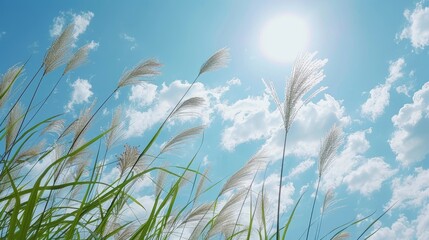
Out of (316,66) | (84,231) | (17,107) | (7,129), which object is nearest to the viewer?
(84,231)

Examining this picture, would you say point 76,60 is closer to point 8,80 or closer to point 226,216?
point 8,80

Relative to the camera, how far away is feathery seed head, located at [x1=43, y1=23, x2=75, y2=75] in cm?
297

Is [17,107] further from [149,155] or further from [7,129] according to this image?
[149,155]

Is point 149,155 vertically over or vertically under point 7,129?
under

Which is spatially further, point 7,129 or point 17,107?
point 17,107

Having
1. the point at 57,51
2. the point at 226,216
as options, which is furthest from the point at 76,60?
the point at 226,216

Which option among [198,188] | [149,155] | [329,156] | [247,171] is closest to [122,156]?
[149,155]

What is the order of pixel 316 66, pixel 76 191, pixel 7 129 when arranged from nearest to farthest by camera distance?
pixel 316 66
pixel 7 129
pixel 76 191

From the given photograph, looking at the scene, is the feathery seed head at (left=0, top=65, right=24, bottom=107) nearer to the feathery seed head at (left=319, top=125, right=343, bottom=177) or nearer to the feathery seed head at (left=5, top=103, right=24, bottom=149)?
the feathery seed head at (left=5, top=103, right=24, bottom=149)

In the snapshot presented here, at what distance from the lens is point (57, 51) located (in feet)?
9.83

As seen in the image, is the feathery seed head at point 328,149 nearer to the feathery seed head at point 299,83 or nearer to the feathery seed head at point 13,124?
the feathery seed head at point 299,83

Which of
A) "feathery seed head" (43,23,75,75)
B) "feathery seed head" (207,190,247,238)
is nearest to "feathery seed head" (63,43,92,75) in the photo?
"feathery seed head" (43,23,75,75)

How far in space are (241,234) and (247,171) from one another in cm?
45

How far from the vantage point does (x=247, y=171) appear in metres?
2.70
